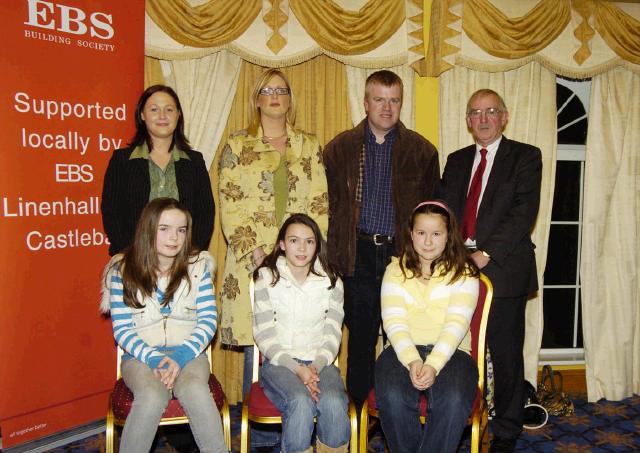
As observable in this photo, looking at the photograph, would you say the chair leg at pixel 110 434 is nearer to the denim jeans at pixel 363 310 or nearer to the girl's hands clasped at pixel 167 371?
the girl's hands clasped at pixel 167 371

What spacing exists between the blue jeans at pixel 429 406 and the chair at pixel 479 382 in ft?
0.19

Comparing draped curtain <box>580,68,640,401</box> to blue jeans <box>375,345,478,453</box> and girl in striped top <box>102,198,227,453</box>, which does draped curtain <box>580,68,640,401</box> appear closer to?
blue jeans <box>375,345,478,453</box>

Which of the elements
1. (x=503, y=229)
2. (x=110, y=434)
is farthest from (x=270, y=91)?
(x=110, y=434)

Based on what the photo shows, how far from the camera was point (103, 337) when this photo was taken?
10.9 feet

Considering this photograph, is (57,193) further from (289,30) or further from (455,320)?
(455,320)

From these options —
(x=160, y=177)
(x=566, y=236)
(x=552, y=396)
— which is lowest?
(x=552, y=396)

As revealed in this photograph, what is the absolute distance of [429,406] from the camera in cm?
246

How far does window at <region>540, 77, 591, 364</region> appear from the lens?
14.3 ft

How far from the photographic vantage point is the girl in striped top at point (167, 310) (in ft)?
7.95

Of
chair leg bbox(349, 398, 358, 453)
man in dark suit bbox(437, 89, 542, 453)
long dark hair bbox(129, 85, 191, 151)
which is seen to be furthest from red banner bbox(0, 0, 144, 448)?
man in dark suit bbox(437, 89, 542, 453)

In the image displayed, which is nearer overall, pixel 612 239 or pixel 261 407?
pixel 261 407

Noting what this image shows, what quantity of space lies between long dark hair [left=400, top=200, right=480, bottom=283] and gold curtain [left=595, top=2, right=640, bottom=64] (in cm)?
196

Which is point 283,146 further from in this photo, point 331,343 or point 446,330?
point 446,330

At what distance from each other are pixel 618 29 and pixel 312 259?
8.38ft
